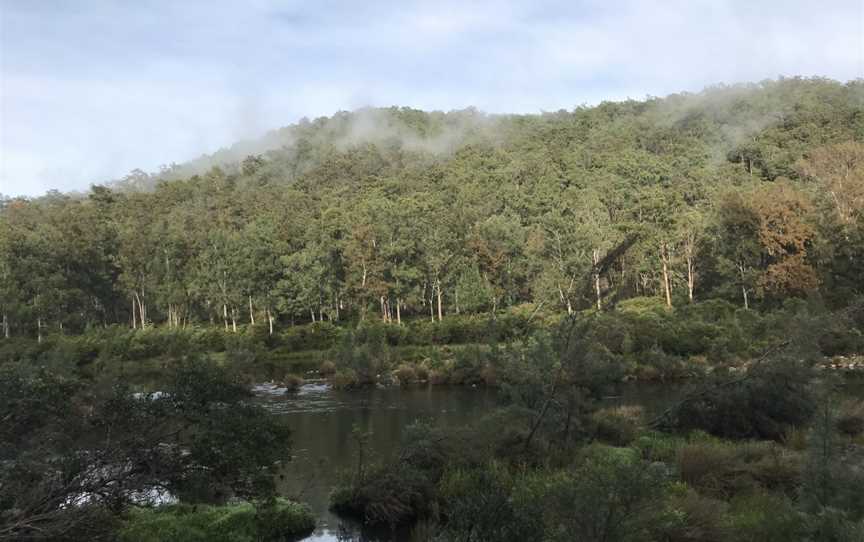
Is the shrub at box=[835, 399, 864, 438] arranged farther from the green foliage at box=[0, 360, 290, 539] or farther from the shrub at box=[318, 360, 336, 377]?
the shrub at box=[318, 360, 336, 377]

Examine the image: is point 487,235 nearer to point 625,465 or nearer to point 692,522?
point 692,522

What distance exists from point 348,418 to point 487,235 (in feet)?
112

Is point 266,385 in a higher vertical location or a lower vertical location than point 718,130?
lower

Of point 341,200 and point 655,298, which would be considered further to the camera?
point 341,200

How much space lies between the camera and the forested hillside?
4547 cm

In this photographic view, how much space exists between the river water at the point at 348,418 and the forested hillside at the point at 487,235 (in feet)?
37.2

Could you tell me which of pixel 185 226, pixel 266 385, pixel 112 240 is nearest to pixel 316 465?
pixel 266 385

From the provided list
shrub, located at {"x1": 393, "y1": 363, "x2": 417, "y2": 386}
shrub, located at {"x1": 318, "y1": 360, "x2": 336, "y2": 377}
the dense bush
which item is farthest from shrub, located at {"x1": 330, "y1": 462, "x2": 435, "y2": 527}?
shrub, located at {"x1": 318, "y1": 360, "x2": 336, "y2": 377}

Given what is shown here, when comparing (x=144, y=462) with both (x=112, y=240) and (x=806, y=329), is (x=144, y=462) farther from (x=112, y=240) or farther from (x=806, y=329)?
(x=112, y=240)

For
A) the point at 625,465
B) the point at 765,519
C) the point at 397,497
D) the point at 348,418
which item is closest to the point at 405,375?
the point at 348,418

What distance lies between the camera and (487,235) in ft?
185

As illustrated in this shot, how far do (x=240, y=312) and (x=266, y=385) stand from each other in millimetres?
29198

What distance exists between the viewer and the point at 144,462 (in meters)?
9.92

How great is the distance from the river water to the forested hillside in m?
11.3
